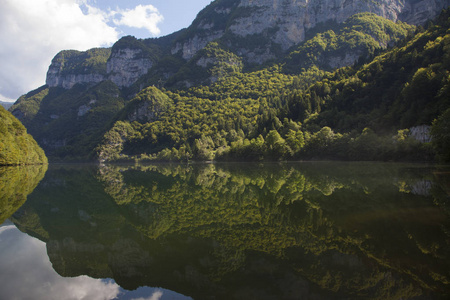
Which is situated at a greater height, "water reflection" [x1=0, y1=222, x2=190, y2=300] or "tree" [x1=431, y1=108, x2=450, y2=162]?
"tree" [x1=431, y1=108, x2=450, y2=162]

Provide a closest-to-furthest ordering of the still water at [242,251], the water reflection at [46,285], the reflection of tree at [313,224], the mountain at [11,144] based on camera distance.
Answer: the still water at [242,251]
the water reflection at [46,285]
the reflection of tree at [313,224]
the mountain at [11,144]

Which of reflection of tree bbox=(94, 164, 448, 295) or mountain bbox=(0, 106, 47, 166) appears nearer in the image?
reflection of tree bbox=(94, 164, 448, 295)

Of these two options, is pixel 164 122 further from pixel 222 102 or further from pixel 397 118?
pixel 397 118

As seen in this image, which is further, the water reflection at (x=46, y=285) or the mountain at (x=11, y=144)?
the mountain at (x=11, y=144)

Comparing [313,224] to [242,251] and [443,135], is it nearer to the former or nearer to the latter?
[242,251]

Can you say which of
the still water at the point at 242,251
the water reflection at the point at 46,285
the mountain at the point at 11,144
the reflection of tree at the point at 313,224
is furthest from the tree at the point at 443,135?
the mountain at the point at 11,144

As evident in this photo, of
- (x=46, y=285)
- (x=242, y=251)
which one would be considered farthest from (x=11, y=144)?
(x=242, y=251)

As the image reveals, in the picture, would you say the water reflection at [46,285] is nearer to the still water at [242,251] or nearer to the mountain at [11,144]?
the still water at [242,251]

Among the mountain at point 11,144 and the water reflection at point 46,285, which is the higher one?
the mountain at point 11,144

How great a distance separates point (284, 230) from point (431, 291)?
5.28 m

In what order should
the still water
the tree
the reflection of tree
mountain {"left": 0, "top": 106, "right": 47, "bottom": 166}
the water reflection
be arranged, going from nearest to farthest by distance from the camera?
the still water, the water reflection, the reflection of tree, the tree, mountain {"left": 0, "top": 106, "right": 47, "bottom": 166}

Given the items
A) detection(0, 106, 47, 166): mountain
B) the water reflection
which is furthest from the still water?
detection(0, 106, 47, 166): mountain

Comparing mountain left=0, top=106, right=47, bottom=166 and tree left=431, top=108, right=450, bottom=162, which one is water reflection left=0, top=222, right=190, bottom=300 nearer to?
tree left=431, top=108, right=450, bottom=162

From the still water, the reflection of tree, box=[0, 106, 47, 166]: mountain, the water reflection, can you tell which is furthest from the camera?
box=[0, 106, 47, 166]: mountain
